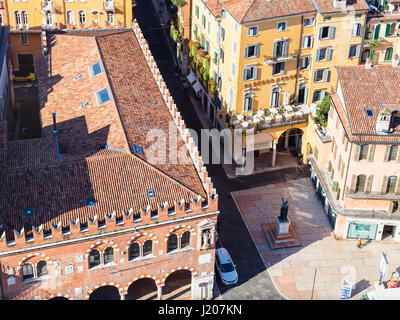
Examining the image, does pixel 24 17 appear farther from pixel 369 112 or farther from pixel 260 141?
pixel 369 112

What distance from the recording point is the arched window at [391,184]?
66.6 m

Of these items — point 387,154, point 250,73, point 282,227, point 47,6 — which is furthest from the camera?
point 47,6

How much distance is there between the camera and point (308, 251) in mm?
68312

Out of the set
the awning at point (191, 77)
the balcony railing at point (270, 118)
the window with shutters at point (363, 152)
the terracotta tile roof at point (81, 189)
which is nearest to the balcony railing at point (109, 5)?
the awning at point (191, 77)

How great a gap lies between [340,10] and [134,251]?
40.7 m

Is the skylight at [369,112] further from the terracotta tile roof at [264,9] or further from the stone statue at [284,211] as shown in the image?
the terracotta tile roof at [264,9]

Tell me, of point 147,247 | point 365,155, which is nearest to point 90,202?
point 147,247

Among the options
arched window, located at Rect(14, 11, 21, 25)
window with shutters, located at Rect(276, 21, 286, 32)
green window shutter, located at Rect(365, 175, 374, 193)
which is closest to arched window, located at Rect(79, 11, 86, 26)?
arched window, located at Rect(14, 11, 21, 25)

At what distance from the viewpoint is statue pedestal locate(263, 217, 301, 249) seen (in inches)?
2692

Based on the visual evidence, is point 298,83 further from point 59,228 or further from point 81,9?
point 59,228

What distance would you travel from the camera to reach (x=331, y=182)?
7256cm

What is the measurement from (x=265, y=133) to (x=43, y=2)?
39981 millimetres

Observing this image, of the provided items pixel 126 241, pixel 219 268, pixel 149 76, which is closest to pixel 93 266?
pixel 126 241

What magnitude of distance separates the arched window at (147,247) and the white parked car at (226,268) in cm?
1012
